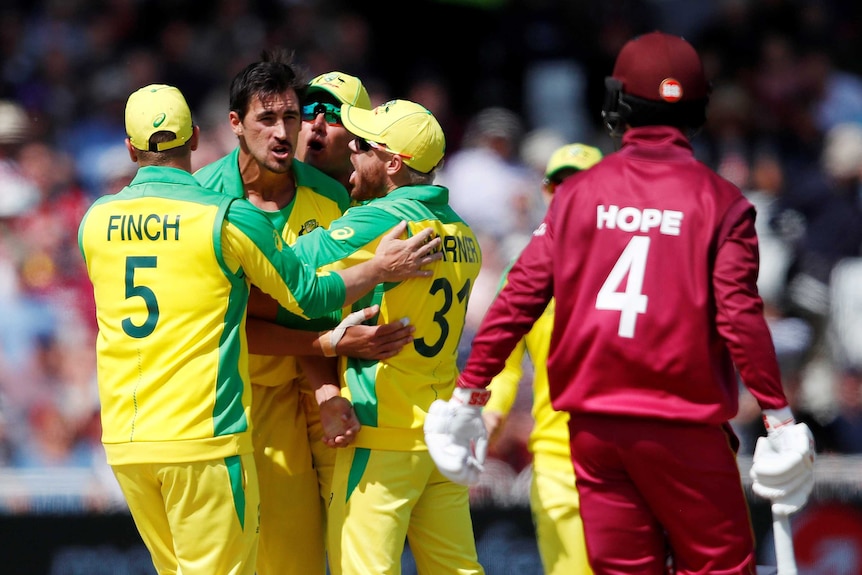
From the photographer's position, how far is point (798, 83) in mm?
10711

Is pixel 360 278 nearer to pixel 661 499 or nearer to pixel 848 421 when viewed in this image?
pixel 661 499

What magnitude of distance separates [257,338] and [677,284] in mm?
1947

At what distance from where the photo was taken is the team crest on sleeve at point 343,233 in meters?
4.97

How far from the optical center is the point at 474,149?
1038 centimetres

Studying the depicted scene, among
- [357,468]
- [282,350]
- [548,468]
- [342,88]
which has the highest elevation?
[342,88]

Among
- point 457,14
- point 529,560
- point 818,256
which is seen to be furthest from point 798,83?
point 529,560

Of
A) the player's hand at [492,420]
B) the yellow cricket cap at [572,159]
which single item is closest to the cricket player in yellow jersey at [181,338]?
the player's hand at [492,420]

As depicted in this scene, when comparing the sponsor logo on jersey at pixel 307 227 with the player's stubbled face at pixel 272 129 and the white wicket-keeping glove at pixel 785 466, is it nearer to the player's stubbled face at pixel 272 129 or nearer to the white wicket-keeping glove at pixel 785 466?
the player's stubbled face at pixel 272 129

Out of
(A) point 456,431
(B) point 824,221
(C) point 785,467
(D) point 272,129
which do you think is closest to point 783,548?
(C) point 785,467

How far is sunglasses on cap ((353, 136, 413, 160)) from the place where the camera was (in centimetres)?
512

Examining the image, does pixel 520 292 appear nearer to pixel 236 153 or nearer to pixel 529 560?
pixel 236 153

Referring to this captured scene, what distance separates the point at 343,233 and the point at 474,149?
5.52 m

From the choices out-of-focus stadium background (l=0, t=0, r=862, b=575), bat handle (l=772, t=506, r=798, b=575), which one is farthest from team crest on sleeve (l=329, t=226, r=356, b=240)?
out-of-focus stadium background (l=0, t=0, r=862, b=575)

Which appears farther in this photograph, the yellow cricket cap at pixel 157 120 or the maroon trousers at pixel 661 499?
the yellow cricket cap at pixel 157 120
